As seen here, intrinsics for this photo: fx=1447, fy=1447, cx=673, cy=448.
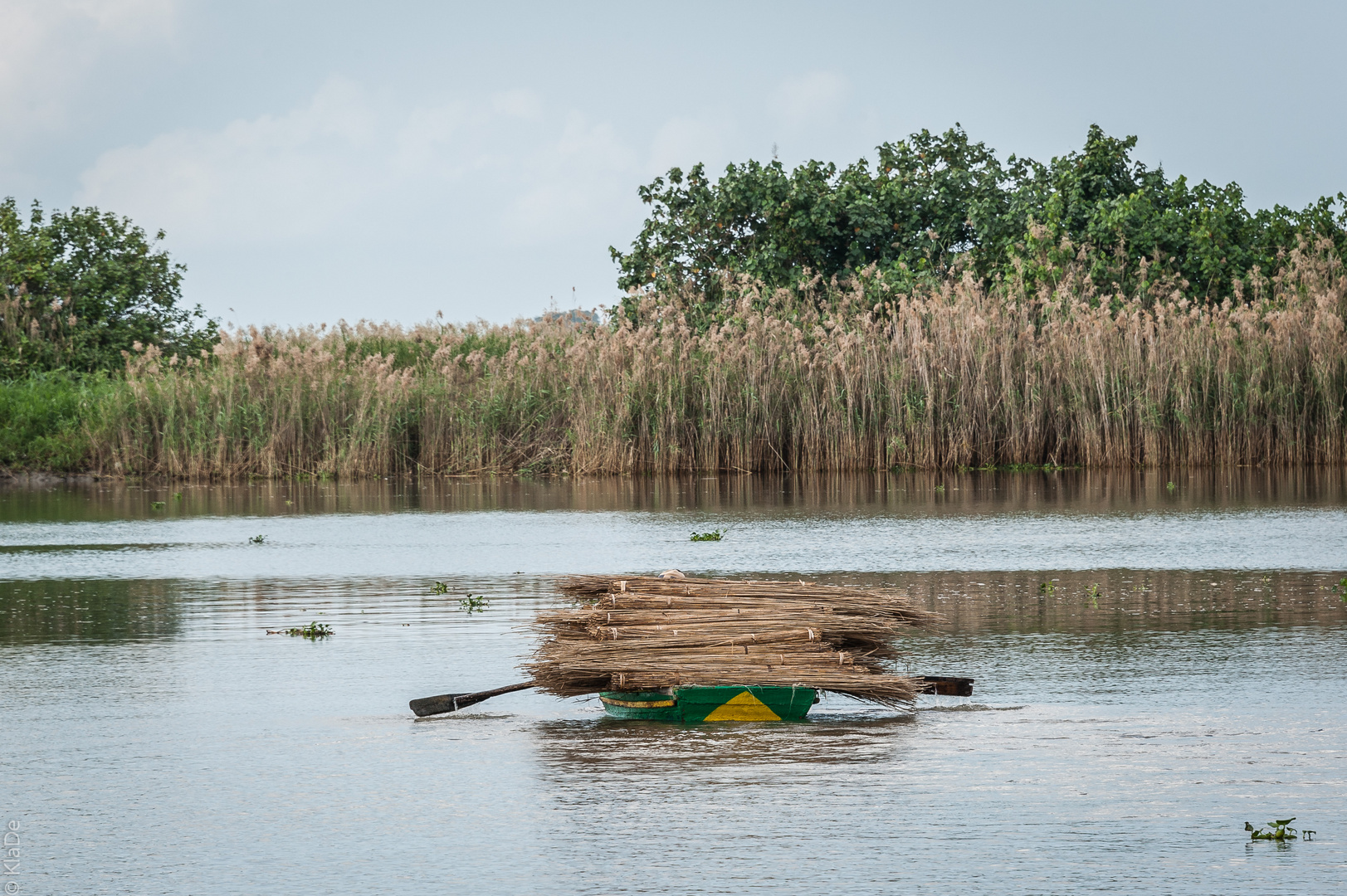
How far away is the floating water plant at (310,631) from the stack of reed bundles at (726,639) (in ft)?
8.35

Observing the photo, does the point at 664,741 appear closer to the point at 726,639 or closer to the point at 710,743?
the point at 710,743

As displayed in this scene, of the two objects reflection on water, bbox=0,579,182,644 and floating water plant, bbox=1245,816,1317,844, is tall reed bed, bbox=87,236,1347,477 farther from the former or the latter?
floating water plant, bbox=1245,816,1317,844

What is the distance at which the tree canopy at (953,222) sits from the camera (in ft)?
101

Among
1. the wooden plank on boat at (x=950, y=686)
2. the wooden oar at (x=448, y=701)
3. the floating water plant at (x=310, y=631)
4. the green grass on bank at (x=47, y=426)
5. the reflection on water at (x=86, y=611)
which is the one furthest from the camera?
Result: the green grass on bank at (x=47, y=426)

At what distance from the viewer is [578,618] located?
22.7 ft

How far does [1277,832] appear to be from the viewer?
4.77 metres

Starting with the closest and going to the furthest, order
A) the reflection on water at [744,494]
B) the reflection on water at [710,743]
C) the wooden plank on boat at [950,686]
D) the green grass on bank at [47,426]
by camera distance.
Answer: the reflection on water at [710,743] → the wooden plank on boat at [950,686] → the reflection on water at [744,494] → the green grass on bank at [47,426]

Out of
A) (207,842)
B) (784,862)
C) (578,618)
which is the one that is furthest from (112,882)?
(578,618)

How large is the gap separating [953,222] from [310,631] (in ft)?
90.5

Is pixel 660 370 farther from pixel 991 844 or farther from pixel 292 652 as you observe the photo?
pixel 991 844

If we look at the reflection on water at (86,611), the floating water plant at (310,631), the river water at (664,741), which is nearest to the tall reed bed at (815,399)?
the river water at (664,741)

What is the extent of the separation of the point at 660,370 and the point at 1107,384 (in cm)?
701

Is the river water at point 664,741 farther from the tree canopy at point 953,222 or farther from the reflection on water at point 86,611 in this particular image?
the tree canopy at point 953,222

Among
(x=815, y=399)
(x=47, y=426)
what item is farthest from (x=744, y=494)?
(x=47, y=426)
